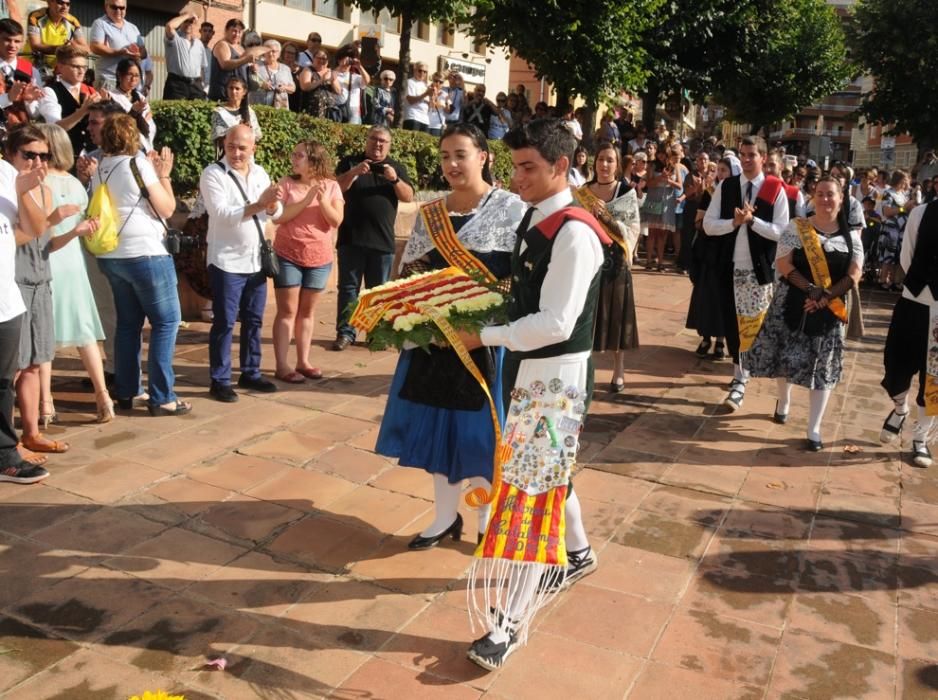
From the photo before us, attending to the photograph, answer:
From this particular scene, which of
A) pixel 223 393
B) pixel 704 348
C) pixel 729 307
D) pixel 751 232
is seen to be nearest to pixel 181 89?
pixel 223 393

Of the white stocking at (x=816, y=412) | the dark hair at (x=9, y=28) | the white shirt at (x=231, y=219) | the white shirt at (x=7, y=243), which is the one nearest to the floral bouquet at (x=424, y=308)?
the white shirt at (x=7, y=243)

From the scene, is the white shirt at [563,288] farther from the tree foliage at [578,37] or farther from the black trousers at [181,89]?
the tree foliage at [578,37]

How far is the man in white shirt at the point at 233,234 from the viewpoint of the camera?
248 inches

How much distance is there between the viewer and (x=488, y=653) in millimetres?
3480

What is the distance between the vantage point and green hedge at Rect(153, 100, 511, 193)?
966cm

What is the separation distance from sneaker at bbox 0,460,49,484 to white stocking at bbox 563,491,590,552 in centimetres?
300

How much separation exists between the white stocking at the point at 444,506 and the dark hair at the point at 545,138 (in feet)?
5.75

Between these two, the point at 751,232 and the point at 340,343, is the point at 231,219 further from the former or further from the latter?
the point at 751,232

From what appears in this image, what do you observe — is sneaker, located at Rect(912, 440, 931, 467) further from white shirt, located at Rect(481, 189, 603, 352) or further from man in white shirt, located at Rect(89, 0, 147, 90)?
man in white shirt, located at Rect(89, 0, 147, 90)

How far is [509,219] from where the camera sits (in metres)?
4.25

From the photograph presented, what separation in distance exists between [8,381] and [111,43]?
6.58 metres

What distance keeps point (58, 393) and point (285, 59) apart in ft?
27.1

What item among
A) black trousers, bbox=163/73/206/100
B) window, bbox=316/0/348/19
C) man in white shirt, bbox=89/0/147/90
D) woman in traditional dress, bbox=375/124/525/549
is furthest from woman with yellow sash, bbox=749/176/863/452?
window, bbox=316/0/348/19

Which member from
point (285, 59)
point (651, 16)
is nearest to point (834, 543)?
point (285, 59)
